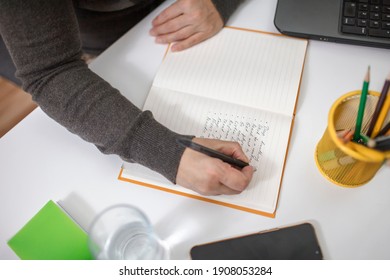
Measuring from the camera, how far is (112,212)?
20.4 inches

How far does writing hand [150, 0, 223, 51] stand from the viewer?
702mm

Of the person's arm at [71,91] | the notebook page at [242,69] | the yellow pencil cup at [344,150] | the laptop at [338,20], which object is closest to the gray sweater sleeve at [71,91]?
the person's arm at [71,91]

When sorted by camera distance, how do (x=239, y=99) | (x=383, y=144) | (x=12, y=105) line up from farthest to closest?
(x=12, y=105) → (x=239, y=99) → (x=383, y=144)

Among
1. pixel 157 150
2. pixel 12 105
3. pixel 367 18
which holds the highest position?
pixel 367 18

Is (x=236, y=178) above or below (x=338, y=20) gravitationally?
below

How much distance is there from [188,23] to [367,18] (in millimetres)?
345

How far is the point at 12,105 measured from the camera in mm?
862

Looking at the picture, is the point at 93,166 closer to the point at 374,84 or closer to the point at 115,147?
the point at 115,147

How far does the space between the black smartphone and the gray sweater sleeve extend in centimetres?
13

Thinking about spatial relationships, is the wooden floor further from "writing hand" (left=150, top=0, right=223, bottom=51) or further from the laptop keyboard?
the laptop keyboard

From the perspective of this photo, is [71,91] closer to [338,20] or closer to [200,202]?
[200,202]

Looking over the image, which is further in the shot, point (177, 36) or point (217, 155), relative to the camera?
point (177, 36)

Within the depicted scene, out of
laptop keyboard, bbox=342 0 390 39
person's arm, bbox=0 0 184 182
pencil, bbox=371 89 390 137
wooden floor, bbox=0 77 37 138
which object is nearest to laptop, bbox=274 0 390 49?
laptop keyboard, bbox=342 0 390 39

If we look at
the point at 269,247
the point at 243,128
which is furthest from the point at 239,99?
the point at 269,247
